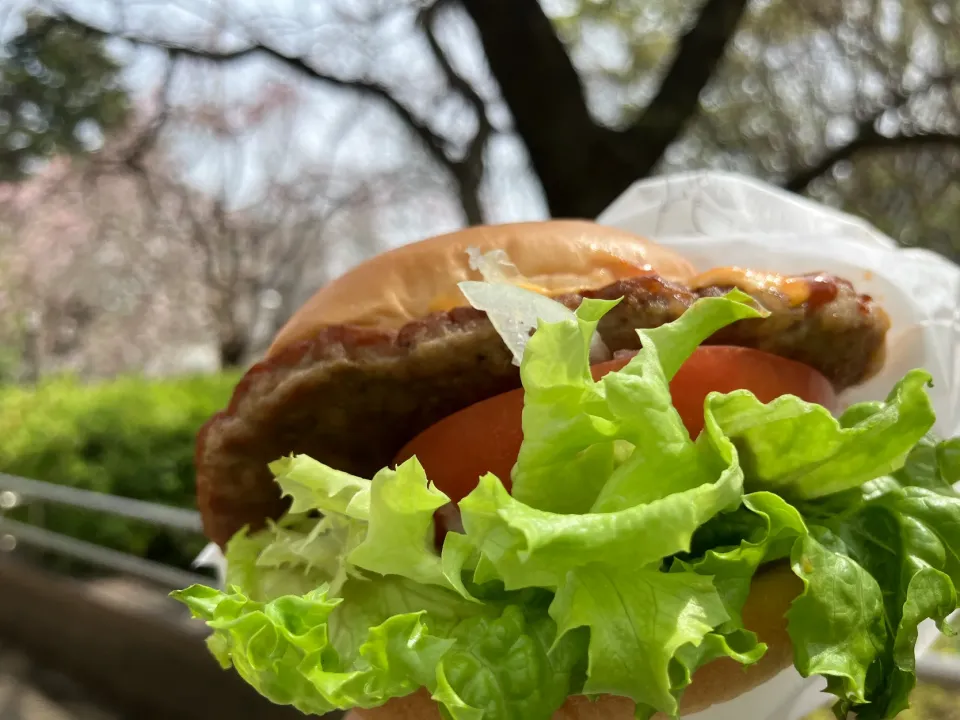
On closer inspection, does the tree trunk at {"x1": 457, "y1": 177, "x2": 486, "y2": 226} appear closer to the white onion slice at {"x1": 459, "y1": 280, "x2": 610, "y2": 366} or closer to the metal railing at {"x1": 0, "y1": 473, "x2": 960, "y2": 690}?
→ the metal railing at {"x1": 0, "y1": 473, "x2": 960, "y2": 690}

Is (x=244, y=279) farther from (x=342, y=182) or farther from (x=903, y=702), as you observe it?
(x=903, y=702)

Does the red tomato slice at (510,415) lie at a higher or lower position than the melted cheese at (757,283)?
lower

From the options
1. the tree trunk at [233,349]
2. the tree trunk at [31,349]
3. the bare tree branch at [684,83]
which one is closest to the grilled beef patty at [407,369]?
the bare tree branch at [684,83]

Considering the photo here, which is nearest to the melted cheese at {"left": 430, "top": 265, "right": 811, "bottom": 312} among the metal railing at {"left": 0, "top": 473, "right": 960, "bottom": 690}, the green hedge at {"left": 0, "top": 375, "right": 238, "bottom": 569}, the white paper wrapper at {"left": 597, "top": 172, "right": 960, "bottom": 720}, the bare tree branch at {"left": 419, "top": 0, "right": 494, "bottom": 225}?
the white paper wrapper at {"left": 597, "top": 172, "right": 960, "bottom": 720}

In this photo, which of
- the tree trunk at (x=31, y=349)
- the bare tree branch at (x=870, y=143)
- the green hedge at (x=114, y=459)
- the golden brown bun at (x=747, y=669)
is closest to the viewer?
the golden brown bun at (x=747, y=669)

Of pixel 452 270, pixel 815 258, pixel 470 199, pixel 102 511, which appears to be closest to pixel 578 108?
pixel 470 199

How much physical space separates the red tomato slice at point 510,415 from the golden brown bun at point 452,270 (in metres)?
0.17

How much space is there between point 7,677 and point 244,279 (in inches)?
344

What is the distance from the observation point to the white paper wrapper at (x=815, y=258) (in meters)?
1.56

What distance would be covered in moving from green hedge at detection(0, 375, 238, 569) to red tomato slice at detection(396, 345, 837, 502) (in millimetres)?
5174

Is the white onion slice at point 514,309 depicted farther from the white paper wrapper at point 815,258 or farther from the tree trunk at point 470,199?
the tree trunk at point 470,199

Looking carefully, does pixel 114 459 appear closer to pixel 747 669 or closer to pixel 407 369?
pixel 407 369

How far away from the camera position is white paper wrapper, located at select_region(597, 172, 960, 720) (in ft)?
5.10

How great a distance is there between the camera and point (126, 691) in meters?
4.13
